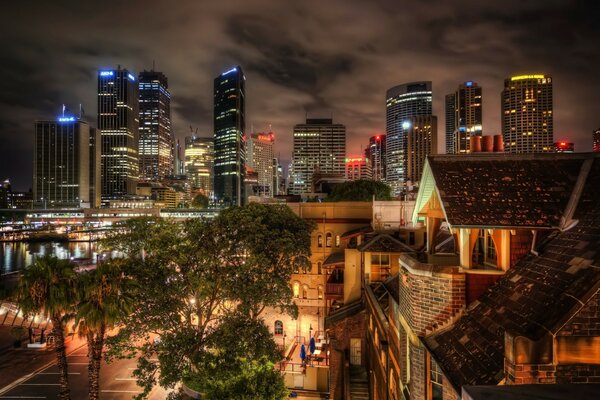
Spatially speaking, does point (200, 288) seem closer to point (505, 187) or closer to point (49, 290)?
point (49, 290)

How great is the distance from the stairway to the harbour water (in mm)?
92725

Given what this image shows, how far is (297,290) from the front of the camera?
152 ft

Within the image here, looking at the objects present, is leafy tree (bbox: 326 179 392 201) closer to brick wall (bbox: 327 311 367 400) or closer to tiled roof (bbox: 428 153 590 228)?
brick wall (bbox: 327 311 367 400)

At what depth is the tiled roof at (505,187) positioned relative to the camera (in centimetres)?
767

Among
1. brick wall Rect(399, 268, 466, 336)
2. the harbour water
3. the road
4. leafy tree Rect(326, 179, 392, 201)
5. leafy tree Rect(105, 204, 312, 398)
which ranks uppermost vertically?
leafy tree Rect(326, 179, 392, 201)

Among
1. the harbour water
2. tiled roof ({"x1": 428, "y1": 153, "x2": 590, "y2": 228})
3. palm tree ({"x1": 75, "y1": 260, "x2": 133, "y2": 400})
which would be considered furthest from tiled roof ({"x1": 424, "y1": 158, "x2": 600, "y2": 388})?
the harbour water

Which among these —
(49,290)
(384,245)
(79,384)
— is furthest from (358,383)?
(79,384)

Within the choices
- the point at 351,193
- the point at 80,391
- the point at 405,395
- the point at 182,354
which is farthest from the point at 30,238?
the point at 405,395

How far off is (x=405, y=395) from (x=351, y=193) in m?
70.3

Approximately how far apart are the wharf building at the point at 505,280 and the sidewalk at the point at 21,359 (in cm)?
3144

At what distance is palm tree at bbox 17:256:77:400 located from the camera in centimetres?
1761

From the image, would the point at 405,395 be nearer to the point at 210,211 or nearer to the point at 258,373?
the point at 258,373

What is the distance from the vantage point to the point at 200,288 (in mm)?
21734

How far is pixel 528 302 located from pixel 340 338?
63.0 feet
